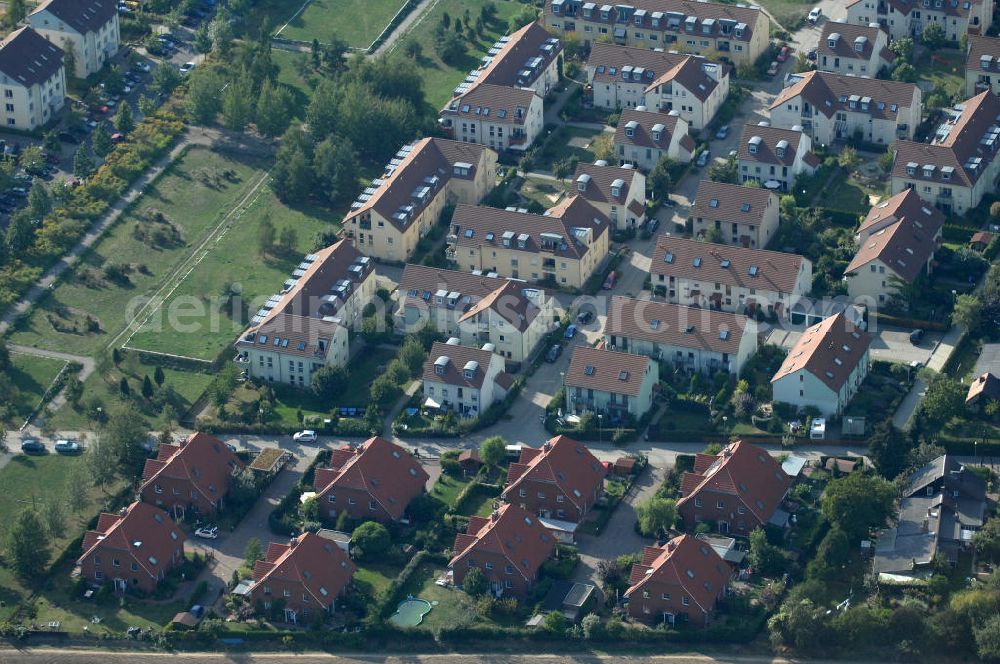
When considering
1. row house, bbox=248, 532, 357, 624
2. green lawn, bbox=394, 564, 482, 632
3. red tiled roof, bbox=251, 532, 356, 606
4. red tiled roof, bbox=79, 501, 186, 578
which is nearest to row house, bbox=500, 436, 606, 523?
green lawn, bbox=394, 564, 482, 632

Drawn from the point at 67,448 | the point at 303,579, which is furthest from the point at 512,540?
the point at 67,448

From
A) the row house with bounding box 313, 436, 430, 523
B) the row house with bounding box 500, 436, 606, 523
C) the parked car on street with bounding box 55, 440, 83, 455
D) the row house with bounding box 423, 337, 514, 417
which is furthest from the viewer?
the row house with bounding box 423, 337, 514, 417

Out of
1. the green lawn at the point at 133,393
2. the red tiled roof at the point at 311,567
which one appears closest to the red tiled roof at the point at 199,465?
the green lawn at the point at 133,393

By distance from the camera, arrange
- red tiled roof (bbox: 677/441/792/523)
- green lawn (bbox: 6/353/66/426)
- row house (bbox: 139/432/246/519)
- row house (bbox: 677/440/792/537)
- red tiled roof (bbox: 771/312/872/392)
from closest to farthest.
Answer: row house (bbox: 677/440/792/537) < red tiled roof (bbox: 677/441/792/523) < row house (bbox: 139/432/246/519) < red tiled roof (bbox: 771/312/872/392) < green lawn (bbox: 6/353/66/426)

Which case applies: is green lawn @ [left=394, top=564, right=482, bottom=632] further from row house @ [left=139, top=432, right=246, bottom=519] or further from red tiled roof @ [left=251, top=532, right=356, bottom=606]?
row house @ [left=139, top=432, right=246, bottom=519]

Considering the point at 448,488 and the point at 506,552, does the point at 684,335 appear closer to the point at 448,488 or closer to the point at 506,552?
the point at 448,488

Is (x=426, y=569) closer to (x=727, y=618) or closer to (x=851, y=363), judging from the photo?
(x=727, y=618)

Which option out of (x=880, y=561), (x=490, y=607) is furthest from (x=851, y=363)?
(x=490, y=607)
